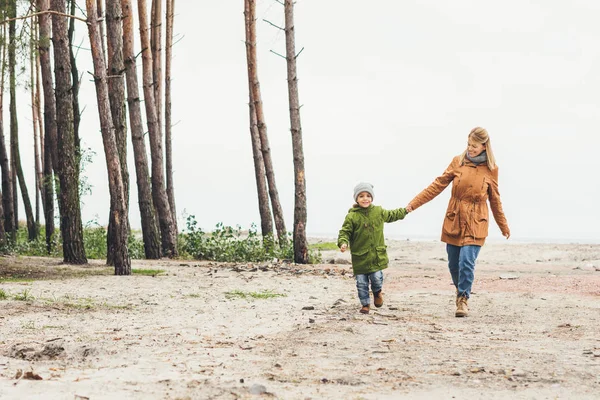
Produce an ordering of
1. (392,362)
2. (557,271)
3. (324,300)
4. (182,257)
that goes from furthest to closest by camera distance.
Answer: (182,257) < (557,271) < (324,300) < (392,362)

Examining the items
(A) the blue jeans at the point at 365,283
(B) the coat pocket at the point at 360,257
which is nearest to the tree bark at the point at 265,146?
(A) the blue jeans at the point at 365,283

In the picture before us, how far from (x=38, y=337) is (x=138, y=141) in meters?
13.2

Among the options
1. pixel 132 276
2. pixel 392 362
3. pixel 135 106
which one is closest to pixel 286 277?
pixel 132 276

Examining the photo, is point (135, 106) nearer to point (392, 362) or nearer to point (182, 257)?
point (182, 257)

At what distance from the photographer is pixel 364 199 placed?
422 inches

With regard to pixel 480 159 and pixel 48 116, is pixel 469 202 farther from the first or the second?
pixel 48 116

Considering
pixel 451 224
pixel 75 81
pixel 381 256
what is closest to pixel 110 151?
pixel 381 256

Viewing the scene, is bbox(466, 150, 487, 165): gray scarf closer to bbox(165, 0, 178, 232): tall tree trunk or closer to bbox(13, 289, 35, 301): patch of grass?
bbox(13, 289, 35, 301): patch of grass

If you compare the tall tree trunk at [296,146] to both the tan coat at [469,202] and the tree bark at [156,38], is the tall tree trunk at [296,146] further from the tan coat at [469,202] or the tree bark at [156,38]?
the tan coat at [469,202]

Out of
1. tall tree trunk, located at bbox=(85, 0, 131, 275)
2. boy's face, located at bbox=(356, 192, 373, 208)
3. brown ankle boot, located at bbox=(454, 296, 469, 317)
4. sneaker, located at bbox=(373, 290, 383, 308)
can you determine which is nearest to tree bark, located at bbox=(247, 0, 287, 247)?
tall tree trunk, located at bbox=(85, 0, 131, 275)

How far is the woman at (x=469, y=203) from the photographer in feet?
35.1

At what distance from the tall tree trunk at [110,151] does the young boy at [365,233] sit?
261 inches

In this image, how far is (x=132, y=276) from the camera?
1593 centimetres

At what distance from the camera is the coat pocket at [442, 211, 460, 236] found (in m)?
10.8
